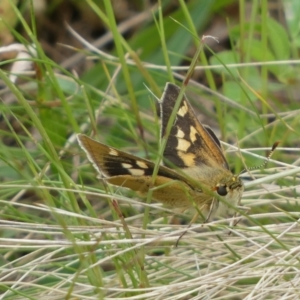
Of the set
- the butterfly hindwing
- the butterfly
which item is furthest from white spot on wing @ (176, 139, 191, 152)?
the butterfly hindwing

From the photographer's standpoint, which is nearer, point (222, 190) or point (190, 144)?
point (222, 190)

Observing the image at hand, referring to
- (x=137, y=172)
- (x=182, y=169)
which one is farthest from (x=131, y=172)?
(x=182, y=169)

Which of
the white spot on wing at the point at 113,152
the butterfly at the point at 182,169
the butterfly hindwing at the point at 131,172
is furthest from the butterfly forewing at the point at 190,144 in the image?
the white spot on wing at the point at 113,152

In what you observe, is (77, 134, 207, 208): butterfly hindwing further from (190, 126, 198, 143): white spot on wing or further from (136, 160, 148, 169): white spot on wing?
(190, 126, 198, 143): white spot on wing

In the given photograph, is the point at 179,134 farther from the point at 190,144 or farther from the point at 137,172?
the point at 137,172

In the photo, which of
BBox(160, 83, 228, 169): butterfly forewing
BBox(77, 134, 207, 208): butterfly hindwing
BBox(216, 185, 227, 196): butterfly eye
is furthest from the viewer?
BBox(160, 83, 228, 169): butterfly forewing

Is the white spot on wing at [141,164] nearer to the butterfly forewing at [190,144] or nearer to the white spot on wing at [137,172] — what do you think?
the white spot on wing at [137,172]

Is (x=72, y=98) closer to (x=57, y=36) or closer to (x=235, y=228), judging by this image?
(x=235, y=228)

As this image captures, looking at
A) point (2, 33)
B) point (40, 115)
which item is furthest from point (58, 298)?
point (2, 33)
